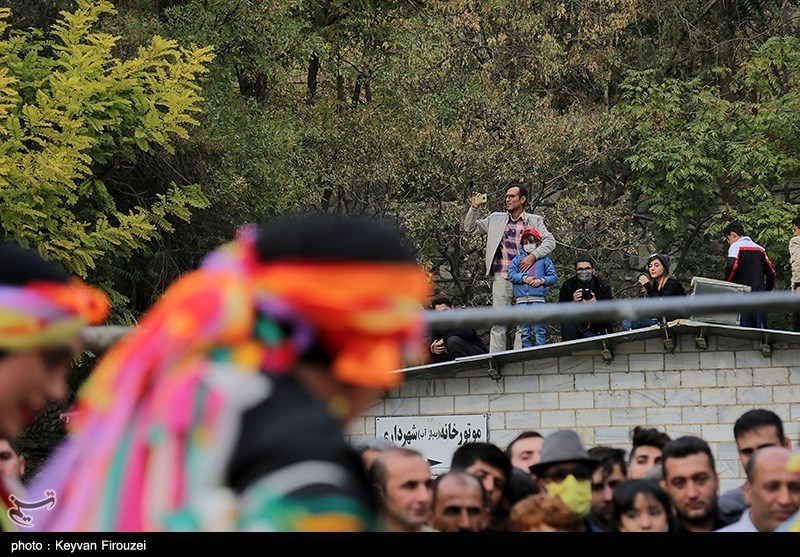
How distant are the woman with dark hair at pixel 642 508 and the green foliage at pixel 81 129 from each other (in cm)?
1272

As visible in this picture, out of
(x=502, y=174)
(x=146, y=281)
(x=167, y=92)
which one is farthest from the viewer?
(x=502, y=174)

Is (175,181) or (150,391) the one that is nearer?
(150,391)

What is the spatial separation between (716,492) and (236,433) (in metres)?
3.35

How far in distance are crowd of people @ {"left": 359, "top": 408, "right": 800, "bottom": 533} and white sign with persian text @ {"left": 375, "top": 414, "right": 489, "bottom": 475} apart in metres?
10.6

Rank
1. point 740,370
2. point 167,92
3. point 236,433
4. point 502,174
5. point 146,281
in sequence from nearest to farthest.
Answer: point 236,433 → point 740,370 → point 167,92 → point 146,281 → point 502,174

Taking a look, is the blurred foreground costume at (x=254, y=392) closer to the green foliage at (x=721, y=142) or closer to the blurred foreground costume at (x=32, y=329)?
the blurred foreground costume at (x=32, y=329)

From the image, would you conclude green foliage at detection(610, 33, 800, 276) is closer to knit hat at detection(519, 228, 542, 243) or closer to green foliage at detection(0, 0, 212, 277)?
green foliage at detection(0, 0, 212, 277)

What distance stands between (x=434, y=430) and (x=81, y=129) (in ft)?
17.9

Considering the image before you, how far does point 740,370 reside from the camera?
16.3m

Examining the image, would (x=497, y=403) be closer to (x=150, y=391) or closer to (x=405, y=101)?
(x=405, y=101)

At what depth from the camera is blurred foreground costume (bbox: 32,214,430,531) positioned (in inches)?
77.1

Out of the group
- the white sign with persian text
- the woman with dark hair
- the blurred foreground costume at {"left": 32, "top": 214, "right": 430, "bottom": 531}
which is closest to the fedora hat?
the woman with dark hair

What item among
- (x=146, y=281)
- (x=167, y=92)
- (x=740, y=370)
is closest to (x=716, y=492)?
(x=740, y=370)

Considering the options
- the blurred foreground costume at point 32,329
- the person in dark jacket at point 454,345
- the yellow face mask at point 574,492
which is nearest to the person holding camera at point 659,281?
the person in dark jacket at point 454,345
